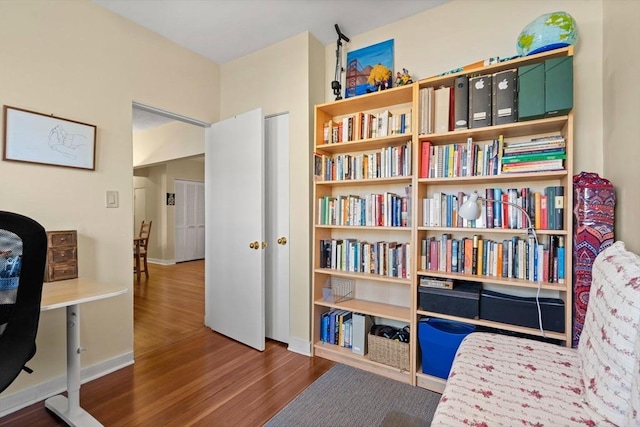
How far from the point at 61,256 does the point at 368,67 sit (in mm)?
2568

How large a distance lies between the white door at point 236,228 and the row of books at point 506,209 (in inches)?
52.7

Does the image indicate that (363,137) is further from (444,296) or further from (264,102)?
(444,296)

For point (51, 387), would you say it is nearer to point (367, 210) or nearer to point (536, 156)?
point (367, 210)

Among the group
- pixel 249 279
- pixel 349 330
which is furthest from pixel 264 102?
pixel 349 330

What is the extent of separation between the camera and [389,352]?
2.06 m

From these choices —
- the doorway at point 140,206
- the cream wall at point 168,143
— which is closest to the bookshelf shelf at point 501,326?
the cream wall at point 168,143

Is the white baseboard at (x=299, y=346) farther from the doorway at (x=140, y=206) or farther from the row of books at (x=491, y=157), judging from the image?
the doorway at (x=140, y=206)

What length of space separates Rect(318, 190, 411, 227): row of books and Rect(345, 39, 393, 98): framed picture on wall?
83 cm

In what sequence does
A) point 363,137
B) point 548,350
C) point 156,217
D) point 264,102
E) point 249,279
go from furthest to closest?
point 156,217 < point 264,102 < point 249,279 < point 363,137 < point 548,350

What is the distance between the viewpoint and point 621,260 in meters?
1.14

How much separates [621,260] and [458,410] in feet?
2.80

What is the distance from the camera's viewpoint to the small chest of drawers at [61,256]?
71.6 inches

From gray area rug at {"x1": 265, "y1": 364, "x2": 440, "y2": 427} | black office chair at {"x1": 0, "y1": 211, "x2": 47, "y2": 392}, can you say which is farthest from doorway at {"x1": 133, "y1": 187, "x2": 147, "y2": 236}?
gray area rug at {"x1": 265, "y1": 364, "x2": 440, "y2": 427}

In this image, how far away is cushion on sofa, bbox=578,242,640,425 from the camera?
907mm
